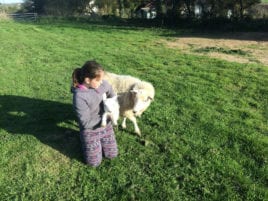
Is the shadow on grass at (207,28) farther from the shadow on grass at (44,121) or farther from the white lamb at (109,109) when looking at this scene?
the white lamb at (109,109)

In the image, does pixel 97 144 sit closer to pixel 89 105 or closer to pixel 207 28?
pixel 89 105

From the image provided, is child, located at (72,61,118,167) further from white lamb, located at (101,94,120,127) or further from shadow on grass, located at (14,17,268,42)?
shadow on grass, located at (14,17,268,42)

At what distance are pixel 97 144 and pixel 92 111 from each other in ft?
1.83

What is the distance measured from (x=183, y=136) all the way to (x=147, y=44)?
39.0 ft

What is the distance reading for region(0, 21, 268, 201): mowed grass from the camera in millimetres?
4848

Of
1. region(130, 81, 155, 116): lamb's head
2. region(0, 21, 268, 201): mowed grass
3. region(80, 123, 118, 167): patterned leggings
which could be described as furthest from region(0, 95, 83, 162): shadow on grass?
region(130, 81, 155, 116): lamb's head

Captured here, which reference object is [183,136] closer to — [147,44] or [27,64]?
[27,64]

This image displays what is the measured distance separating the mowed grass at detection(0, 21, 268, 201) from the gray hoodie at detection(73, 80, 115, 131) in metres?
0.73

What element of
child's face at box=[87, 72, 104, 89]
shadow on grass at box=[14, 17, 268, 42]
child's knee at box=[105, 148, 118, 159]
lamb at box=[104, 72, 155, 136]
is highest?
shadow on grass at box=[14, 17, 268, 42]

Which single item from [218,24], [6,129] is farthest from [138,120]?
[218,24]

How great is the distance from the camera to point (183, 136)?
20.7 feet

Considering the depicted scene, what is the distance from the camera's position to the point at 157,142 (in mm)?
6090

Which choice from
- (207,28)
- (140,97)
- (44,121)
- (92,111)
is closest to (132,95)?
(140,97)

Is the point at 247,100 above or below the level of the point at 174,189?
above
